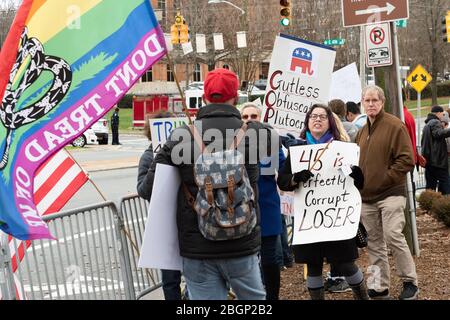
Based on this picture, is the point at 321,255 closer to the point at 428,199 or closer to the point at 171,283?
the point at 171,283

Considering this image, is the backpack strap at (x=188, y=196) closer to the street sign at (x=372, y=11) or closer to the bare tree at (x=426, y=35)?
the street sign at (x=372, y=11)

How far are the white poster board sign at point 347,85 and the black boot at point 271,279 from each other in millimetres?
5353

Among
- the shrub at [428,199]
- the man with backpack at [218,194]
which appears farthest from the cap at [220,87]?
the shrub at [428,199]

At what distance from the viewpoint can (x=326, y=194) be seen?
595 cm

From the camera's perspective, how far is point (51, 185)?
5898 mm

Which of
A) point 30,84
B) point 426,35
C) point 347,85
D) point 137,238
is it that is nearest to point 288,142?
point 137,238

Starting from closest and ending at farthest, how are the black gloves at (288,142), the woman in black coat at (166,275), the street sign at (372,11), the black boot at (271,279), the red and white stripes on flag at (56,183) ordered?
the woman in black coat at (166,275) → the red and white stripes on flag at (56,183) → the black boot at (271,279) → the black gloves at (288,142) → the street sign at (372,11)

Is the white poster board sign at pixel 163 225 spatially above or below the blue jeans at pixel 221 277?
above

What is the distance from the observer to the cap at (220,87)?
4.31 m

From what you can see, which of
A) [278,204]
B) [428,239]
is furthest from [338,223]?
[428,239]

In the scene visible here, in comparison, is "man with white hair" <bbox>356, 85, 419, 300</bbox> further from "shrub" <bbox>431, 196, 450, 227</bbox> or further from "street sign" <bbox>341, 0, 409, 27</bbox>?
"shrub" <bbox>431, 196, 450, 227</bbox>

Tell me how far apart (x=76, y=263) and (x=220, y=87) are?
8.56 ft

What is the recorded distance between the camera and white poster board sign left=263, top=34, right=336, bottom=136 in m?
7.72
